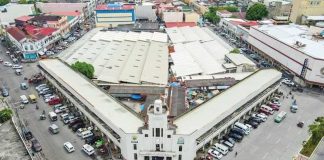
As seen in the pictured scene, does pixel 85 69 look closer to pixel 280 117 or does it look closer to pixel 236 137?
pixel 236 137

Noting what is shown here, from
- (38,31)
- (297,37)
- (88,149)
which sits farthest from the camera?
(38,31)

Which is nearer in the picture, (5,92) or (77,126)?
(77,126)

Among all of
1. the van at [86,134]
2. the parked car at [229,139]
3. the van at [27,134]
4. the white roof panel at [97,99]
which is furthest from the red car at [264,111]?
the van at [27,134]

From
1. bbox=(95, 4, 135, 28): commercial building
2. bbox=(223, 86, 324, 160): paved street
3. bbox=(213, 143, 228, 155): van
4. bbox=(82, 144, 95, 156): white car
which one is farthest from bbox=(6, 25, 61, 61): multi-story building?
bbox=(223, 86, 324, 160): paved street

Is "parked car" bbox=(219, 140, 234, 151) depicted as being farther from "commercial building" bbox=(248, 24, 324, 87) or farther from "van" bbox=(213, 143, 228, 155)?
"commercial building" bbox=(248, 24, 324, 87)

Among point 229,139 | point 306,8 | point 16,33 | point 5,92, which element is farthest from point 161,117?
point 306,8

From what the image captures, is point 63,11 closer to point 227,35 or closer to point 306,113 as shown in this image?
point 227,35

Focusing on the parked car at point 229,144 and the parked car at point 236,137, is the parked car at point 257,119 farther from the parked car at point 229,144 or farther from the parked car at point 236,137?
the parked car at point 229,144
